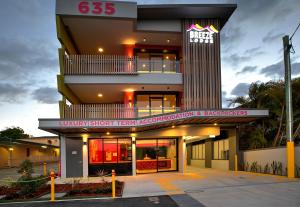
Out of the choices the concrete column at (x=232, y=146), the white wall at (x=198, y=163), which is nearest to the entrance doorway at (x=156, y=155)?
the concrete column at (x=232, y=146)

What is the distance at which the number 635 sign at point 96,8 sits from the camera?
2009cm

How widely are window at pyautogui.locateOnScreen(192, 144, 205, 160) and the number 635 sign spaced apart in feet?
59.0

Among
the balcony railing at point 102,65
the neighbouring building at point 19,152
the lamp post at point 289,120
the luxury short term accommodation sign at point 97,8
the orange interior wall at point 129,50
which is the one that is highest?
the luxury short term accommodation sign at point 97,8

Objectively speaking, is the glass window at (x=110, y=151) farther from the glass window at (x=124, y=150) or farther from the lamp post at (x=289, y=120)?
the lamp post at (x=289, y=120)

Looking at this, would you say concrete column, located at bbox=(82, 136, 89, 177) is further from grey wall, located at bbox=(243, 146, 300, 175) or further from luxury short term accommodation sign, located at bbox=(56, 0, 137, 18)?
grey wall, located at bbox=(243, 146, 300, 175)

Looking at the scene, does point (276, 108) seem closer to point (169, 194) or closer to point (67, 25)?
point (169, 194)

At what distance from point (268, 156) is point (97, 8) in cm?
1597

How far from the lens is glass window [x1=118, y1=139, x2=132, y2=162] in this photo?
857 inches

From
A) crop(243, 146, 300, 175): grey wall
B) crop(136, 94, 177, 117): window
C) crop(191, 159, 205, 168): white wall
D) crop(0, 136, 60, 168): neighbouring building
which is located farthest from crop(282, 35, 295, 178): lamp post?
crop(0, 136, 60, 168): neighbouring building

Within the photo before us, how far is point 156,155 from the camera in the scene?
74.4 feet

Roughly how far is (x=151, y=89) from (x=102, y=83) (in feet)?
14.0

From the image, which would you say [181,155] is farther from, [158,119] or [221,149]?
[221,149]

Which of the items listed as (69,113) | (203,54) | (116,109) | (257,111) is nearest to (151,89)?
(116,109)

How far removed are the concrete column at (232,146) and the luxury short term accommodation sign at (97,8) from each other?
12336 mm
